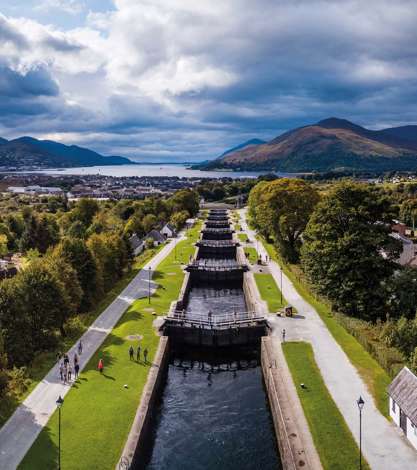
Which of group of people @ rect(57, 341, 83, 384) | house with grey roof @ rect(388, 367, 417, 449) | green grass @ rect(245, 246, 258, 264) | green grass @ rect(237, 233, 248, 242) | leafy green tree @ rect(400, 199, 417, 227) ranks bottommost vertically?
green grass @ rect(237, 233, 248, 242)

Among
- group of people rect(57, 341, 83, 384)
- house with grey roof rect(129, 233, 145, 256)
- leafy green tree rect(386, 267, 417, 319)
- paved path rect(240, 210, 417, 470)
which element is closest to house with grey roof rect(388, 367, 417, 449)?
paved path rect(240, 210, 417, 470)

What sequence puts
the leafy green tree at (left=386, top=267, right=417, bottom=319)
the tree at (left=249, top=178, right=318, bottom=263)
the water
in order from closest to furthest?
the water, the leafy green tree at (left=386, top=267, right=417, bottom=319), the tree at (left=249, top=178, right=318, bottom=263)

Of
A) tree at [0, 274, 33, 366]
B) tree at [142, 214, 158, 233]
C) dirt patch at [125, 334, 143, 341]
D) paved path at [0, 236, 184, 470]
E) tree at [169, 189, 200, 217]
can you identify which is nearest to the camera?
paved path at [0, 236, 184, 470]

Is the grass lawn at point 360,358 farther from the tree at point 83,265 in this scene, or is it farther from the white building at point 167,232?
the white building at point 167,232

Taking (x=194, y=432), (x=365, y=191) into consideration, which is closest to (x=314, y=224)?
(x=365, y=191)

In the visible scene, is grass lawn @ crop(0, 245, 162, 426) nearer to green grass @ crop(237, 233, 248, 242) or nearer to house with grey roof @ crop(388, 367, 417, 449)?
house with grey roof @ crop(388, 367, 417, 449)

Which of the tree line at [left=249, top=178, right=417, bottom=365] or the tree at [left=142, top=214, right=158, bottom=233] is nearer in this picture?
the tree line at [left=249, top=178, right=417, bottom=365]
